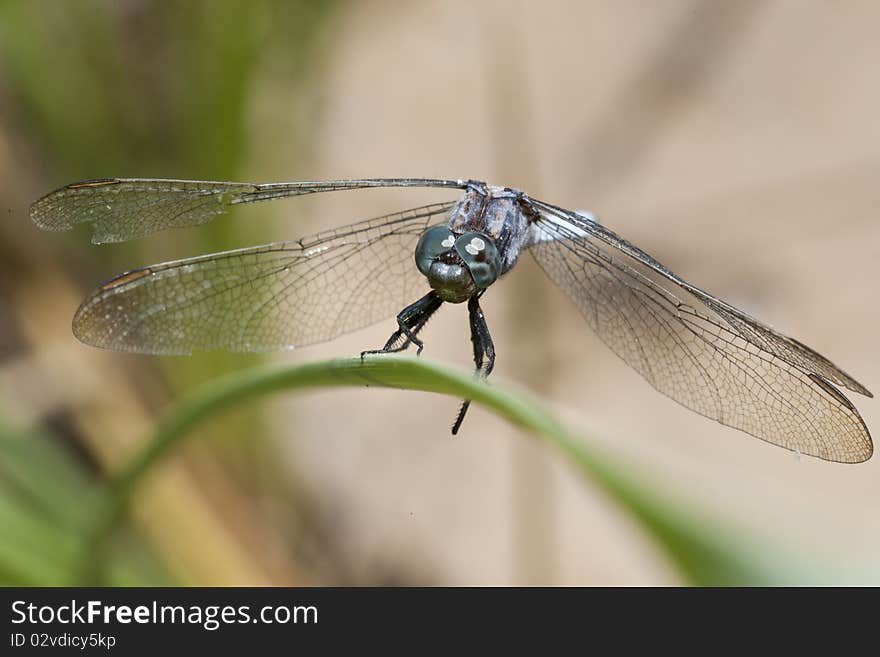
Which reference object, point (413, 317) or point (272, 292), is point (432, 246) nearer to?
point (413, 317)

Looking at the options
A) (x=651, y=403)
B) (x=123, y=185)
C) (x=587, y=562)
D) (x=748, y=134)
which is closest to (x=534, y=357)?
(x=651, y=403)

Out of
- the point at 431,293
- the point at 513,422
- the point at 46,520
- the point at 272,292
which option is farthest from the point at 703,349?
the point at 46,520

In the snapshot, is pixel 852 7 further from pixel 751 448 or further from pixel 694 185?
pixel 751 448

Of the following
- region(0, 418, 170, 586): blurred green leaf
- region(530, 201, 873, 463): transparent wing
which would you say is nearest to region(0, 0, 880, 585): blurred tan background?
region(0, 418, 170, 586): blurred green leaf

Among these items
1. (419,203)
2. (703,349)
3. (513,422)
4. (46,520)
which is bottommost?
(513,422)

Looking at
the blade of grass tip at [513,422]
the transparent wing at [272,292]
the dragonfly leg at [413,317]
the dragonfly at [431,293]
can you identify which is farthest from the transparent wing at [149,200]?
the blade of grass tip at [513,422]

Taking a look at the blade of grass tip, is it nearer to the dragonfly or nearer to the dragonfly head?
the dragonfly

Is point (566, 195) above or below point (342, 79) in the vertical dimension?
below
